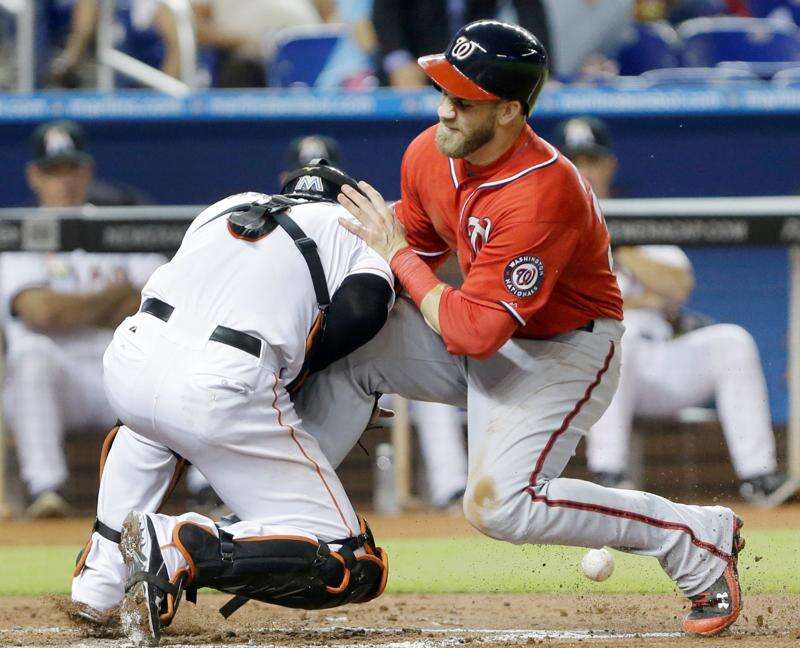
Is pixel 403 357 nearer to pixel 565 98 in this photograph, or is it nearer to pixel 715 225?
pixel 715 225

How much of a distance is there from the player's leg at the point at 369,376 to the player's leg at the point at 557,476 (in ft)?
0.61

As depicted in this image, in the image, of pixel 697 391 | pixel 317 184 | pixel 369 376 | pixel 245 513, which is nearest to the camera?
pixel 245 513

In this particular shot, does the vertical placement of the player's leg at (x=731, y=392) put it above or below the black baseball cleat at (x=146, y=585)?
below

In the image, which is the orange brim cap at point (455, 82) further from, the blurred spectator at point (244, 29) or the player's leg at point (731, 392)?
the blurred spectator at point (244, 29)

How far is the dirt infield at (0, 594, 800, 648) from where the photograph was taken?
368cm

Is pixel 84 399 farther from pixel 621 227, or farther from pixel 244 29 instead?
pixel 244 29

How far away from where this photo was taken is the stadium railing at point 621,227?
21.8 feet

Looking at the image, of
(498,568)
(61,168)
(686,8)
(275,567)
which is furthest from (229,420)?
(686,8)

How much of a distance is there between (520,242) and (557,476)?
70 cm

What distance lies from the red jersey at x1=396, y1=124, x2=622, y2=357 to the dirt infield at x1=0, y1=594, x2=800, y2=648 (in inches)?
32.9

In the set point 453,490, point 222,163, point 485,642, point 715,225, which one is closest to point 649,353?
point 715,225

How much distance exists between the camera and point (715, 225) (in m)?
6.70

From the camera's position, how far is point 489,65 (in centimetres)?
360

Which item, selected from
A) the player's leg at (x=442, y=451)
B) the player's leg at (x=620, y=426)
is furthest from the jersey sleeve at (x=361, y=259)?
the player's leg at (x=442, y=451)
